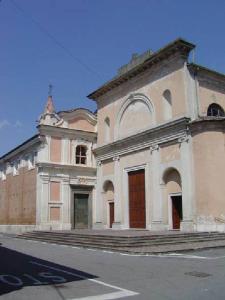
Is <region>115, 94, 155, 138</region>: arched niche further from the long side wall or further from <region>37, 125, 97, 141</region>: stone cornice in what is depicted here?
the long side wall

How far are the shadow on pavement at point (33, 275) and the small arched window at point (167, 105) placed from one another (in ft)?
48.9

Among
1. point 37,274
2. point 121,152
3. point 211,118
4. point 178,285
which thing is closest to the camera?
point 178,285

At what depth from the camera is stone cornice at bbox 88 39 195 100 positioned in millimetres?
23922

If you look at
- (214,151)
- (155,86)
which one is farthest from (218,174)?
(155,86)

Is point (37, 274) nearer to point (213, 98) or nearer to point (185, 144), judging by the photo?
point (185, 144)

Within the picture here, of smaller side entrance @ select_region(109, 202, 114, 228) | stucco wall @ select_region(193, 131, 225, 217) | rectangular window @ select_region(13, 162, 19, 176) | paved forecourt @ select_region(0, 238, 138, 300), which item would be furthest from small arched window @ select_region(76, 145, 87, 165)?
paved forecourt @ select_region(0, 238, 138, 300)

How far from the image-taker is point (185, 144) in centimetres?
2319

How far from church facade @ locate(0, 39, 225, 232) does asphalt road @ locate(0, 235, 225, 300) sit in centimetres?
1002

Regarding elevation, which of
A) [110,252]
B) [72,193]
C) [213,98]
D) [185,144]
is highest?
[213,98]

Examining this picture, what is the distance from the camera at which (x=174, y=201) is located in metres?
24.6

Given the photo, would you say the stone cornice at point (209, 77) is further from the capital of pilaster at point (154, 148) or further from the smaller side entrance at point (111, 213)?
the smaller side entrance at point (111, 213)

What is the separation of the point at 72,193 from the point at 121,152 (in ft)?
21.5

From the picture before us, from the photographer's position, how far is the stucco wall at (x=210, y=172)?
867 inches

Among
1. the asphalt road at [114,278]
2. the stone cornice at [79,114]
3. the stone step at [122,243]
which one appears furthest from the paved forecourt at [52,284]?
the stone cornice at [79,114]
